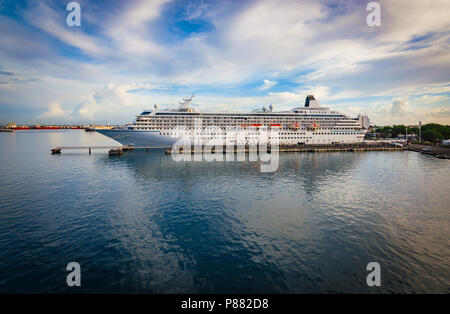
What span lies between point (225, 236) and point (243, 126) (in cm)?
5221

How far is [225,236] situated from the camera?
44.5 ft

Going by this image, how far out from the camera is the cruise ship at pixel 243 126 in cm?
5741

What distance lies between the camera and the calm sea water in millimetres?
9570

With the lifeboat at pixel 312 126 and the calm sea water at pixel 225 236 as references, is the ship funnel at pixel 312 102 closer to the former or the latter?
the lifeboat at pixel 312 126

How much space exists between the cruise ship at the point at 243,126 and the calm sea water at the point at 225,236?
3312cm

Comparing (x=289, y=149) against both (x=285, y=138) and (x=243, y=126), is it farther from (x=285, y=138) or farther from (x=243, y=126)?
(x=243, y=126)

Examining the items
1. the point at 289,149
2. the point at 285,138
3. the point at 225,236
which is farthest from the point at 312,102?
the point at 225,236

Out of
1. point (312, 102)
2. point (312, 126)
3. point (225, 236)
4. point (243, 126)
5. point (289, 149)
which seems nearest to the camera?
point (225, 236)

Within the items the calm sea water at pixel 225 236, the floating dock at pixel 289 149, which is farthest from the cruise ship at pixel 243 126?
the calm sea water at pixel 225 236

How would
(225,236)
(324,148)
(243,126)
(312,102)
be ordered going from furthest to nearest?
(312,102) → (243,126) → (324,148) → (225,236)
